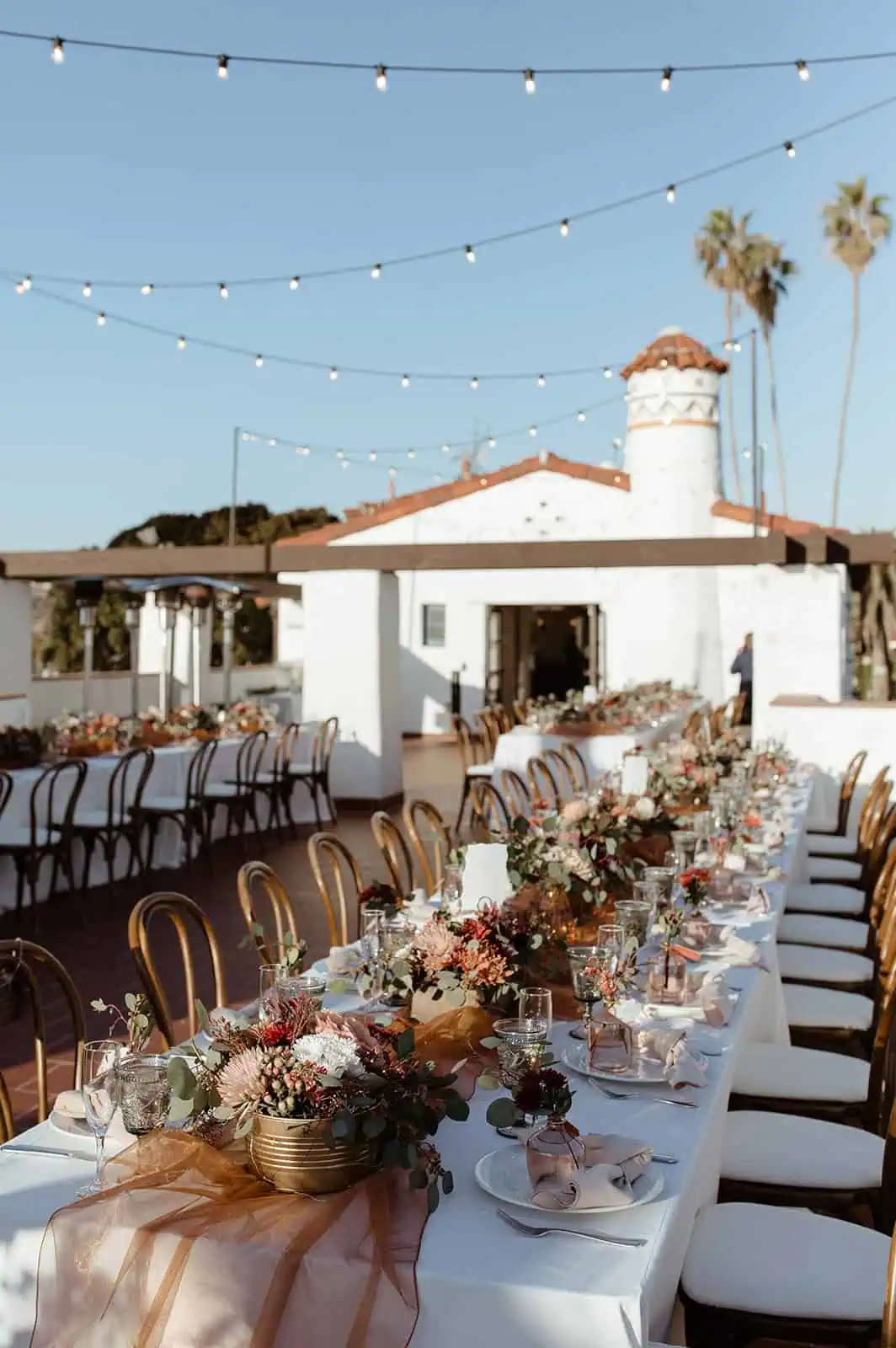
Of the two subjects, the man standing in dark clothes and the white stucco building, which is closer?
the man standing in dark clothes

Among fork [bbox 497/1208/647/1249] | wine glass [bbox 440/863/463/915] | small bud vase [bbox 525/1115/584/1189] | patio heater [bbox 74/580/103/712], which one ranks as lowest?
fork [bbox 497/1208/647/1249]

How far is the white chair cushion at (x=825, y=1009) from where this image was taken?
4438 mm

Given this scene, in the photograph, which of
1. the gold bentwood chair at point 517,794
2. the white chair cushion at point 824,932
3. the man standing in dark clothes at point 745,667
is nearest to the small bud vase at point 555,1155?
the white chair cushion at point 824,932

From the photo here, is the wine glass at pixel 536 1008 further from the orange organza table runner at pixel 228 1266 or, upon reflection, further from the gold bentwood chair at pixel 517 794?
the gold bentwood chair at pixel 517 794

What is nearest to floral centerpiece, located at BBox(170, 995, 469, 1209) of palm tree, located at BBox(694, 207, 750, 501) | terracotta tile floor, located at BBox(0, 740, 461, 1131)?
Answer: terracotta tile floor, located at BBox(0, 740, 461, 1131)

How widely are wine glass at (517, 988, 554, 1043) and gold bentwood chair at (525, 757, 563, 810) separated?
2708 mm

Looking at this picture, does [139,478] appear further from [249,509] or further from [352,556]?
[352,556]

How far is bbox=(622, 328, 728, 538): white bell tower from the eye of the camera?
20.2 meters

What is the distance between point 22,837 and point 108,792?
1.03 m

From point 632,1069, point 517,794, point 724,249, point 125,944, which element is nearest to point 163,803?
point 125,944

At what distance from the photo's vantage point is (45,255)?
14.3 meters

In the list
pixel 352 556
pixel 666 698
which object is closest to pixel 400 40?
pixel 352 556

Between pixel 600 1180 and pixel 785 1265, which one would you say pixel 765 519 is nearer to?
pixel 785 1265

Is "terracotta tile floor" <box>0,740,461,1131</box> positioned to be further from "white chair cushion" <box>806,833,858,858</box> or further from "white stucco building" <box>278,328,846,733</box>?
"white stucco building" <box>278,328,846,733</box>
